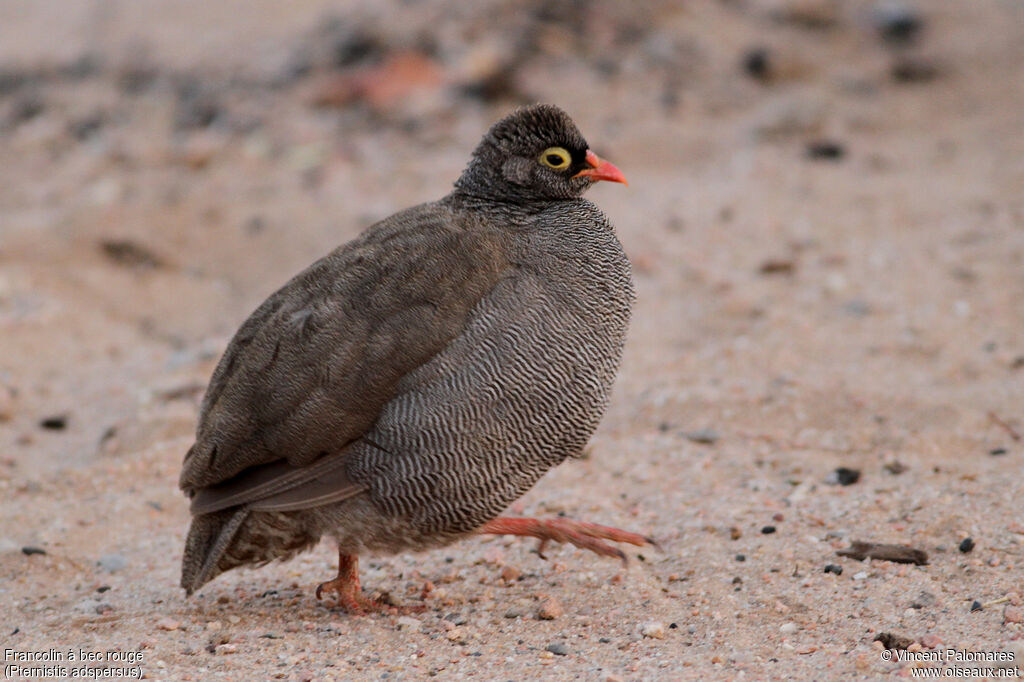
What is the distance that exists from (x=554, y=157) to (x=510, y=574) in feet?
6.55

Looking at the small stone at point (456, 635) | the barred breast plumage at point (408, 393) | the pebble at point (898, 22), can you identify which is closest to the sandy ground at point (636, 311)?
the small stone at point (456, 635)

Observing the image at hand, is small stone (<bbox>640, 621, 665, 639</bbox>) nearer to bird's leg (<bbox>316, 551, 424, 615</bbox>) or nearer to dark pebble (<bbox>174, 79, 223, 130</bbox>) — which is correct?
bird's leg (<bbox>316, 551, 424, 615</bbox>)

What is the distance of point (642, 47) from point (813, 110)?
2.17 meters

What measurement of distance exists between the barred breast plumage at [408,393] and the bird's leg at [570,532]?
0.03ft

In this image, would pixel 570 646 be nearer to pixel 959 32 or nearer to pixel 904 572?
pixel 904 572

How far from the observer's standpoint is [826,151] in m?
11.6

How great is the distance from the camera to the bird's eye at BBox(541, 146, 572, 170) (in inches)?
236

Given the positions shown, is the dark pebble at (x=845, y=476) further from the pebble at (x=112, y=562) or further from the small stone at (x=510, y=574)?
the pebble at (x=112, y=562)

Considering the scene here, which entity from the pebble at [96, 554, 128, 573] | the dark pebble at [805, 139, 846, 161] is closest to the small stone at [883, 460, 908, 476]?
the pebble at [96, 554, 128, 573]

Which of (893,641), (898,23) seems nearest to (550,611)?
(893,641)

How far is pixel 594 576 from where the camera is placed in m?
5.95

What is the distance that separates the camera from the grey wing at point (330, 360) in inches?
212

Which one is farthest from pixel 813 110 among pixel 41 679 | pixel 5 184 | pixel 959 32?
pixel 41 679

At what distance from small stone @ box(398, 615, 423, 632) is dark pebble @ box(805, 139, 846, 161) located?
739 cm
